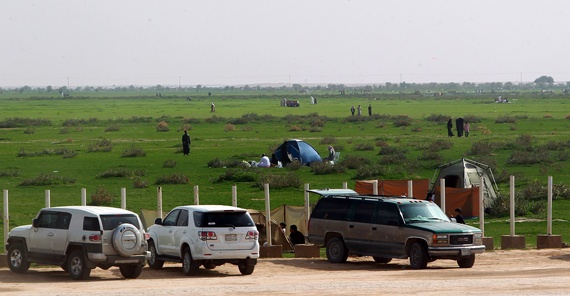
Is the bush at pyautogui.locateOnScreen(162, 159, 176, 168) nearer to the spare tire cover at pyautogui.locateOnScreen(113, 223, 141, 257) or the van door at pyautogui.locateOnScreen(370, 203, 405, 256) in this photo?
the van door at pyautogui.locateOnScreen(370, 203, 405, 256)

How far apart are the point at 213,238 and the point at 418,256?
204 inches

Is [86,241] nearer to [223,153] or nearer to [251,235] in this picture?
[251,235]

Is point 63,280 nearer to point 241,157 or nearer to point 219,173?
point 219,173

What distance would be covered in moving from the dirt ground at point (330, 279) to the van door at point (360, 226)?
54 centimetres

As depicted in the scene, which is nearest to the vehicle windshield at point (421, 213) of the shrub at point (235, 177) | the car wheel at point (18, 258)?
the car wheel at point (18, 258)

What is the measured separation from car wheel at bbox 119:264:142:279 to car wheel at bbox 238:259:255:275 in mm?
2396

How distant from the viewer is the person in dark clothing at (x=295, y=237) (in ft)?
97.6

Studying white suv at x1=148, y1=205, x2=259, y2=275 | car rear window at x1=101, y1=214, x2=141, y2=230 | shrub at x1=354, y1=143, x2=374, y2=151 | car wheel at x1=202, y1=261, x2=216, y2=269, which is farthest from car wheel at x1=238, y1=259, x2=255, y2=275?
shrub at x1=354, y1=143, x2=374, y2=151

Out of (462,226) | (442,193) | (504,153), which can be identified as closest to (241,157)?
(504,153)

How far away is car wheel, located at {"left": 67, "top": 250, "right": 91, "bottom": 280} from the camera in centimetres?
2252

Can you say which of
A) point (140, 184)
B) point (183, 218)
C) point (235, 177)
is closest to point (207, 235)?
point (183, 218)

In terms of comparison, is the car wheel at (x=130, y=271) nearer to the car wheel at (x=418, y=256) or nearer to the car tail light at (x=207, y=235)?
the car tail light at (x=207, y=235)

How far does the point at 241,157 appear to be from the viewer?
62.2 metres

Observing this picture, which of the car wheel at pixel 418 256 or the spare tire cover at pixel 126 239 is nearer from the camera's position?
the spare tire cover at pixel 126 239
